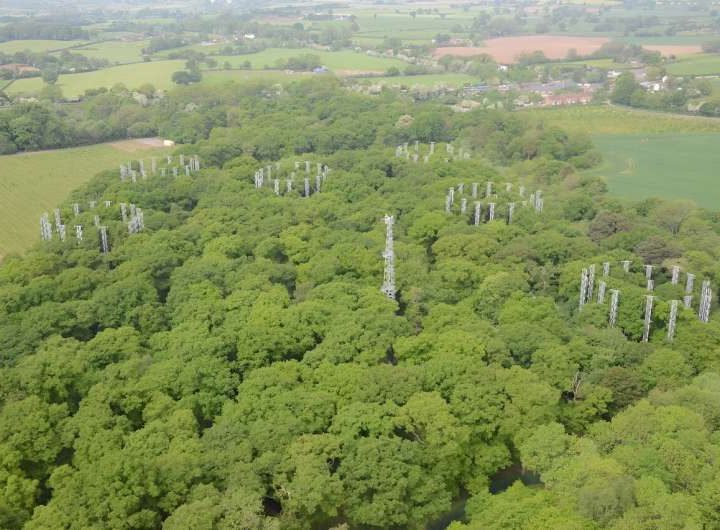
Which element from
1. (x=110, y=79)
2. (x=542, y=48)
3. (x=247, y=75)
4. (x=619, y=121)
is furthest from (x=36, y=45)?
(x=619, y=121)

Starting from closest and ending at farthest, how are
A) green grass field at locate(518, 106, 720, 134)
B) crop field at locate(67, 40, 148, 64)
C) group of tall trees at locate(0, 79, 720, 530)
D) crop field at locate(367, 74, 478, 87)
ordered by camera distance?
1. group of tall trees at locate(0, 79, 720, 530)
2. green grass field at locate(518, 106, 720, 134)
3. crop field at locate(367, 74, 478, 87)
4. crop field at locate(67, 40, 148, 64)

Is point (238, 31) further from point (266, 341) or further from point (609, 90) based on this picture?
point (266, 341)

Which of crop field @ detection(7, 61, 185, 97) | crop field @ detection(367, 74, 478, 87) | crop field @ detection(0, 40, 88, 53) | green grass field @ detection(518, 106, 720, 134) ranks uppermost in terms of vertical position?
crop field @ detection(0, 40, 88, 53)

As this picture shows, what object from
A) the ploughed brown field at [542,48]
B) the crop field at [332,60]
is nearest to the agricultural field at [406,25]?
the ploughed brown field at [542,48]

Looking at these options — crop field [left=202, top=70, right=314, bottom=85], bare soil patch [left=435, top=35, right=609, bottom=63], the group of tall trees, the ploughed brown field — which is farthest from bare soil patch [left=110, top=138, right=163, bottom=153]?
bare soil patch [left=435, top=35, right=609, bottom=63]

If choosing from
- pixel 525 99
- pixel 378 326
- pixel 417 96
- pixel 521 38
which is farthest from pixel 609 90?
pixel 378 326

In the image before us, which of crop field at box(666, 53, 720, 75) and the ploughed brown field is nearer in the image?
crop field at box(666, 53, 720, 75)

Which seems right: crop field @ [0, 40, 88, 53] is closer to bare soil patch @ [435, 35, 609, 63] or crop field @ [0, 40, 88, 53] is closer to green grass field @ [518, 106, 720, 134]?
bare soil patch @ [435, 35, 609, 63]
